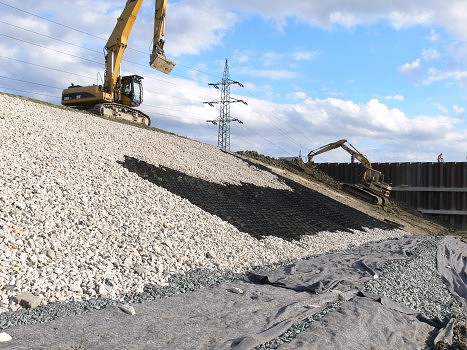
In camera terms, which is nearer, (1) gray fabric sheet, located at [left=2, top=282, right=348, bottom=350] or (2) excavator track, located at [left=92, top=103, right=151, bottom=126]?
(1) gray fabric sheet, located at [left=2, top=282, right=348, bottom=350]

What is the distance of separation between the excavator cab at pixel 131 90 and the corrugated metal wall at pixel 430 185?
50.2ft

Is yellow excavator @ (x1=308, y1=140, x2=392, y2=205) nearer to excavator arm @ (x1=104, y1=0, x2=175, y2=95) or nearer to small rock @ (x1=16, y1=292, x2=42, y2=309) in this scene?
excavator arm @ (x1=104, y1=0, x2=175, y2=95)

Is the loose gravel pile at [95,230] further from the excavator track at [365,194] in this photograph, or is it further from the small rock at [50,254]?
the excavator track at [365,194]

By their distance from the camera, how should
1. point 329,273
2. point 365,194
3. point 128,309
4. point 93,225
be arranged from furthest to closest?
point 365,194
point 329,273
point 93,225
point 128,309

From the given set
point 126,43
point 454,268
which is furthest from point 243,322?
point 126,43

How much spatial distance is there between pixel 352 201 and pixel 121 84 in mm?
12609

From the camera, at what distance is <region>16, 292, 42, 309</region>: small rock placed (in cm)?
547

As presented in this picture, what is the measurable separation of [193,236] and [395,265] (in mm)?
4502

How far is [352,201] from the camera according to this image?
78.9ft

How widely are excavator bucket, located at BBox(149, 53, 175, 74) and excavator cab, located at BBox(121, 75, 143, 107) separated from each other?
2.83 meters

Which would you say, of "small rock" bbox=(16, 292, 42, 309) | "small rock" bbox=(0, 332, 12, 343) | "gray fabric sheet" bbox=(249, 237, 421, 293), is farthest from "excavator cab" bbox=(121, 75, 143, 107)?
"small rock" bbox=(0, 332, 12, 343)

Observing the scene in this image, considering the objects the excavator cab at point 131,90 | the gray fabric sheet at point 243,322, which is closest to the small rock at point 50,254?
the gray fabric sheet at point 243,322

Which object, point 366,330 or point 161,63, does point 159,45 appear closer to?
point 161,63

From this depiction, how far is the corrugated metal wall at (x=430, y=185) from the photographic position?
91.7 ft
